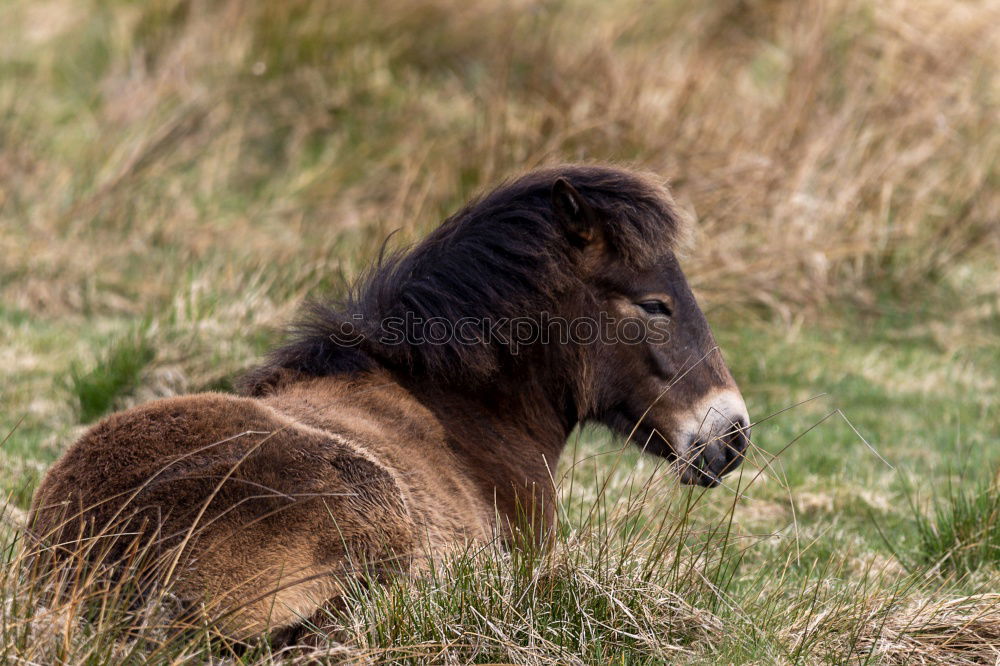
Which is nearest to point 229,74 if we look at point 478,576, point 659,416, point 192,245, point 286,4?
point 286,4

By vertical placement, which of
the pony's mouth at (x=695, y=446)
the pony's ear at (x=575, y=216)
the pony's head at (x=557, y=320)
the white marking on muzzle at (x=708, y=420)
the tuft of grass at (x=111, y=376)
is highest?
the pony's ear at (x=575, y=216)

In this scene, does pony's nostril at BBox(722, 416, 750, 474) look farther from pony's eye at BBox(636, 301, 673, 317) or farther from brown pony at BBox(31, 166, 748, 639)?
pony's eye at BBox(636, 301, 673, 317)

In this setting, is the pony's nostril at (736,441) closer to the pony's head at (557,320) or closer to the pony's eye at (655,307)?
the pony's head at (557,320)

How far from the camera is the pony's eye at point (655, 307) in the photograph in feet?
12.7

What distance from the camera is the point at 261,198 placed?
934 centimetres

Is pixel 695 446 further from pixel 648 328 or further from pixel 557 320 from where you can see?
pixel 557 320

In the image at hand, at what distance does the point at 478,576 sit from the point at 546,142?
5210 mm

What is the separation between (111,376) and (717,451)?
3515 millimetres

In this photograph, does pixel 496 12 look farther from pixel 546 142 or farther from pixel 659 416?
pixel 659 416

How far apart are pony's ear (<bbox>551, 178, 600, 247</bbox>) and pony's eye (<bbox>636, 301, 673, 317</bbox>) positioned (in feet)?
0.98

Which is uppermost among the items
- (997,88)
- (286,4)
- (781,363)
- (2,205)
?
(286,4)

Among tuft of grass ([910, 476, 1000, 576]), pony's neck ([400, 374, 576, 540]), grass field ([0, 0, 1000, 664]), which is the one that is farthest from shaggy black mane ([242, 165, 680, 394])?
tuft of grass ([910, 476, 1000, 576])

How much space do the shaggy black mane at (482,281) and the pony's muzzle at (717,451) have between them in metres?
0.67

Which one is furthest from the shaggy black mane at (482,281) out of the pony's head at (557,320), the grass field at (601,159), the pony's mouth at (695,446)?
the grass field at (601,159)
